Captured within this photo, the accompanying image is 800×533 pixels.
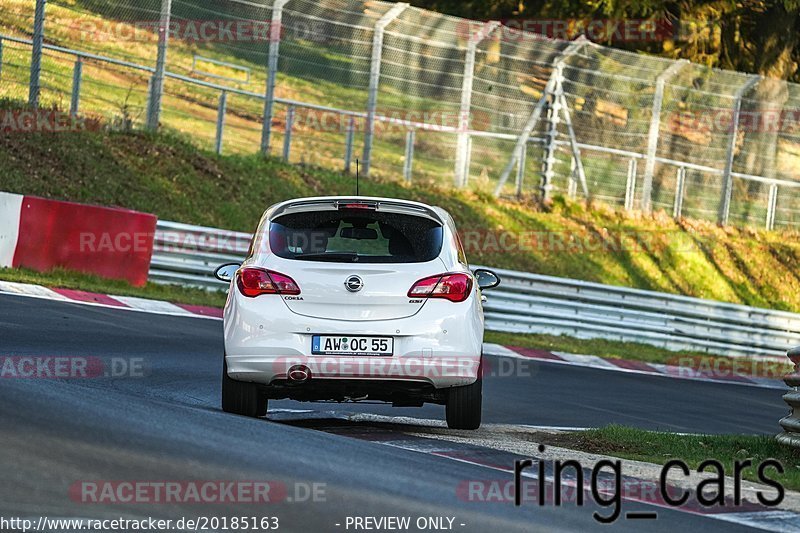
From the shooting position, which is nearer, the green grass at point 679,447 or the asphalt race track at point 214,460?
the asphalt race track at point 214,460

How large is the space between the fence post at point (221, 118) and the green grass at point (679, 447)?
52.6 feet

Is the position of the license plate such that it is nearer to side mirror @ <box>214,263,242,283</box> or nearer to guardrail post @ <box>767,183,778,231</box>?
side mirror @ <box>214,263,242,283</box>

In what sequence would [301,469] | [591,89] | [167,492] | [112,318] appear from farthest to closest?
[591,89], [112,318], [301,469], [167,492]

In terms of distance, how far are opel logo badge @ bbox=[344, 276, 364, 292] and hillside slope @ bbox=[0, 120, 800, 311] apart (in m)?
12.9

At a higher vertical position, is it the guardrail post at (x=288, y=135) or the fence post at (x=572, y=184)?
the guardrail post at (x=288, y=135)

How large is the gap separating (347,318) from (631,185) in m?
23.8

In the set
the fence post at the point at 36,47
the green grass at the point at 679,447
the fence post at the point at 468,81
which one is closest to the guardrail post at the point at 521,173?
the fence post at the point at 468,81

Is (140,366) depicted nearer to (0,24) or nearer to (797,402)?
(797,402)

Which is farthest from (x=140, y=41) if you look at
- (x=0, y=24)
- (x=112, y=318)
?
(x=112, y=318)

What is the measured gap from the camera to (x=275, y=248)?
30.9 feet

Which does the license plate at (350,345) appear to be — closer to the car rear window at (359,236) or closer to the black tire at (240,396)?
the car rear window at (359,236)

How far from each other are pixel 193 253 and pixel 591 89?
1210 centimetres

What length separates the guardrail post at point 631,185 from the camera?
3188 cm

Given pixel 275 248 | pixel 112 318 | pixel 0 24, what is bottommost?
pixel 112 318
